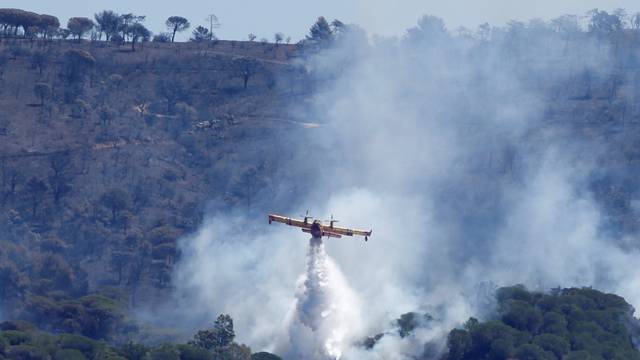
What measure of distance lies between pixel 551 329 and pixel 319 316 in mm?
21402

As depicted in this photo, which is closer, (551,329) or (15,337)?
(15,337)

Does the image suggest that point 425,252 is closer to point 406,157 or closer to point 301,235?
point 301,235

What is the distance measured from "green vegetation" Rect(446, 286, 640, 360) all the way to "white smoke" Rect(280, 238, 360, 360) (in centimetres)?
977

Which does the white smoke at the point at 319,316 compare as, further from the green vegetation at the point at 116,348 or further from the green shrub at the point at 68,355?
the green shrub at the point at 68,355

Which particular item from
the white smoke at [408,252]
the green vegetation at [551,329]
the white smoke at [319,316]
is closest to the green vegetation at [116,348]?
the white smoke at [319,316]

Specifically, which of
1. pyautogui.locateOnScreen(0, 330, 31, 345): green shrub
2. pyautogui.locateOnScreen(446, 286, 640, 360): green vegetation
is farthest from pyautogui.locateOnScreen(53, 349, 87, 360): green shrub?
pyautogui.locateOnScreen(446, 286, 640, 360): green vegetation

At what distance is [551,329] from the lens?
475 ft

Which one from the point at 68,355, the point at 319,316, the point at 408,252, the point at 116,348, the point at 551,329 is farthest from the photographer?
the point at 408,252

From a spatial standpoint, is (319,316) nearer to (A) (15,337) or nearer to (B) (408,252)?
(A) (15,337)

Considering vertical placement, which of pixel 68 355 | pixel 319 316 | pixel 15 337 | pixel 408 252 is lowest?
pixel 68 355

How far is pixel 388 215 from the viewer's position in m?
177

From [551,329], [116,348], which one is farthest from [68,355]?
[551,329]

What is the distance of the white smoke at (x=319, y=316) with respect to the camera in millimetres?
138375

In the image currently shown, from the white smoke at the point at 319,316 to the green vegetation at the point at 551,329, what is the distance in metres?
9.77
